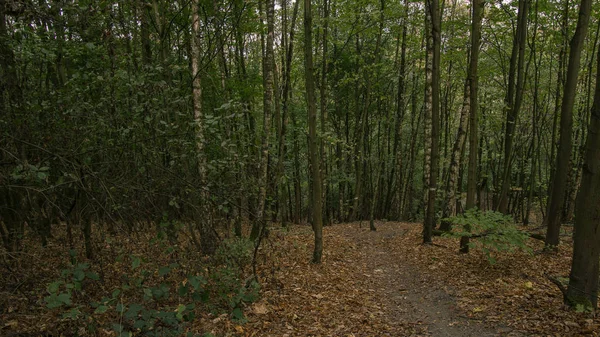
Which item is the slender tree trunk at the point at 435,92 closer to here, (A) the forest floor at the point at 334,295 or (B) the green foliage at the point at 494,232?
(A) the forest floor at the point at 334,295

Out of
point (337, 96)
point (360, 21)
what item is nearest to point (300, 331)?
point (360, 21)

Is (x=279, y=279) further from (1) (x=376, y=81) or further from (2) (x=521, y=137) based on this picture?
(2) (x=521, y=137)

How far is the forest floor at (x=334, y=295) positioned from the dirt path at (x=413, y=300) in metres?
0.02

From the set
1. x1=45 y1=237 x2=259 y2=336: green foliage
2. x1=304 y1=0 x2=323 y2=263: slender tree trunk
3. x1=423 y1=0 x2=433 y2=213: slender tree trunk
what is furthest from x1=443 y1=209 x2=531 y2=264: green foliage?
x1=45 y1=237 x2=259 y2=336: green foliage

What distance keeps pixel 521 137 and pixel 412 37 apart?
34.6 ft

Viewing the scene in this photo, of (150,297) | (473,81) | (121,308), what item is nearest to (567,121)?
(473,81)

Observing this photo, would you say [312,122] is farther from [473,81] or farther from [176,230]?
[176,230]

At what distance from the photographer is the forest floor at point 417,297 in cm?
519

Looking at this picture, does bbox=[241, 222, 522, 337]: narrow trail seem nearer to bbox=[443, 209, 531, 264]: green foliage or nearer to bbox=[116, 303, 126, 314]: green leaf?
bbox=[443, 209, 531, 264]: green foliage

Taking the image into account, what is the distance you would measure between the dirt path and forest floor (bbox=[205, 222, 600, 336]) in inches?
0.6

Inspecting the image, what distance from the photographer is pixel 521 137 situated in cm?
2011

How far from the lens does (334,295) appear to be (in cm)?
698

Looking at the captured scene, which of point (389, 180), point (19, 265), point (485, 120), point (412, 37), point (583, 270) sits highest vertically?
point (412, 37)

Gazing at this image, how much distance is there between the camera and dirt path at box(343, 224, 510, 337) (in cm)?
530
